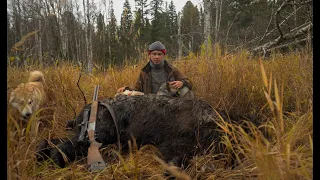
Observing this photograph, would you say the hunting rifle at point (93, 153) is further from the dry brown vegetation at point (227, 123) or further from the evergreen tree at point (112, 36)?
the evergreen tree at point (112, 36)

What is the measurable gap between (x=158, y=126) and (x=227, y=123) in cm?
103

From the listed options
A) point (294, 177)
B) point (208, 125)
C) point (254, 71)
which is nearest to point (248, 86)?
point (254, 71)

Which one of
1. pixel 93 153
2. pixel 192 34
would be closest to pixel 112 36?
pixel 192 34

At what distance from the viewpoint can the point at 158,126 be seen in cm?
245

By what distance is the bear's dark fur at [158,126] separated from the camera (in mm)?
2166

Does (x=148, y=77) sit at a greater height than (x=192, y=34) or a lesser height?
lesser

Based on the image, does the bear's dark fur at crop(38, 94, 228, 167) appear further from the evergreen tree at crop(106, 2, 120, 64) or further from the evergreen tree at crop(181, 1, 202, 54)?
the evergreen tree at crop(106, 2, 120, 64)

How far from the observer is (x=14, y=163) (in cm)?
127

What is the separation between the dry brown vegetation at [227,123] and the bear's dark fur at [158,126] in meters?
0.13

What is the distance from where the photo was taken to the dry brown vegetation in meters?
1.18

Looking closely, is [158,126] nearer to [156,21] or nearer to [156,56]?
[156,56]

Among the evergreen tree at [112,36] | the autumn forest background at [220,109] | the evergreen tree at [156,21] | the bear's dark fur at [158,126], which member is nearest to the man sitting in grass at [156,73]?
the autumn forest background at [220,109]

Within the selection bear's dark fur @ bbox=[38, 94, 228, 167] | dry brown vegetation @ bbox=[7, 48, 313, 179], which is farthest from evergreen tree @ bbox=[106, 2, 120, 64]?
bear's dark fur @ bbox=[38, 94, 228, 167]
